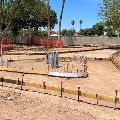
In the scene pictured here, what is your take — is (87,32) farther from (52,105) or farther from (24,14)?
(52,105)

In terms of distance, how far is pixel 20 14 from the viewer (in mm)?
44031

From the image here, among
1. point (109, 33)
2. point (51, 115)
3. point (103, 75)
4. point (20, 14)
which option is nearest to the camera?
point (51, 115)

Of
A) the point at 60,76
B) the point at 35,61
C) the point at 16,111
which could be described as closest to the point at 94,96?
the point at 16,111

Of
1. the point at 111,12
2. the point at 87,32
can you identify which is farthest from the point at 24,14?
the point at 87,32

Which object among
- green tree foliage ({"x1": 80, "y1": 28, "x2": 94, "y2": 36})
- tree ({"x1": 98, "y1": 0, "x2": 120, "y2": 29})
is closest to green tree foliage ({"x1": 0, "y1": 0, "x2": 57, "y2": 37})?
tree ({"x1": 98, "y1": 0, "x2": 120, "y2": 29})

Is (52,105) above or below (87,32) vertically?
below

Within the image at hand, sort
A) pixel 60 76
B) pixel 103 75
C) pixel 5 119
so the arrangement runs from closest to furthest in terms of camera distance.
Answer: pixel 5 119
pixel 60 76
pixel 103 75

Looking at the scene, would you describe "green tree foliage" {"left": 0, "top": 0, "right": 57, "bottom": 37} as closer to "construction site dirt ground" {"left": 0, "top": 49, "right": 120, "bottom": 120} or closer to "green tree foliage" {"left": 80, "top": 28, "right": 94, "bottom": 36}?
"construction site dirt ground" {"left": 0, "top": 49, "right": 120, "bottom": 120}

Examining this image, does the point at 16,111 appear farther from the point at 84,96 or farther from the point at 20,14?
the point at 20,14

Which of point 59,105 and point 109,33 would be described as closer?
point 59,105

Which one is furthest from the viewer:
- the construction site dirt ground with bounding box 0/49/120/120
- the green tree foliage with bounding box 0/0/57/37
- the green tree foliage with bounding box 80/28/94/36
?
the green tree foliage with bounding box 80/28/94/36

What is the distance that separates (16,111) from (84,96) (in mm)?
4002

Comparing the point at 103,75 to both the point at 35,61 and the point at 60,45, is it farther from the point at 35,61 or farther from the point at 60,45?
the point at 60,45

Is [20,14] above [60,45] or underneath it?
above
